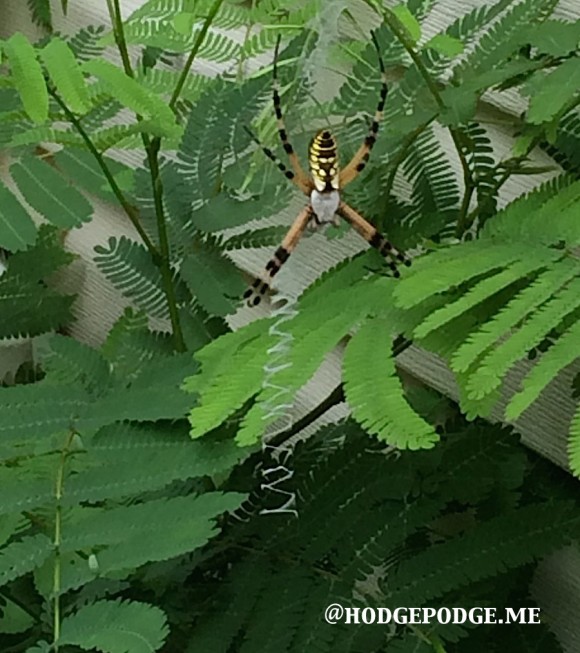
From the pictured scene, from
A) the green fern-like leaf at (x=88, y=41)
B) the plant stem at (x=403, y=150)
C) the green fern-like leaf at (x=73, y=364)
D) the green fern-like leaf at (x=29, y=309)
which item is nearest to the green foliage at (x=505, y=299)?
the plant stem at (x=403, y=150)

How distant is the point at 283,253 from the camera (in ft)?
2.09

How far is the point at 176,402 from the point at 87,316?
1.08 m

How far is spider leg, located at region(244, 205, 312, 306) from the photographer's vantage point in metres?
0.61

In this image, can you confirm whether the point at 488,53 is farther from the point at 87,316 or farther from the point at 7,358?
the point at 7,358

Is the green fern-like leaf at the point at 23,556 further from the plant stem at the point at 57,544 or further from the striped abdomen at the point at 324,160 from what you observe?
the striped abdomen at the point at 324,160

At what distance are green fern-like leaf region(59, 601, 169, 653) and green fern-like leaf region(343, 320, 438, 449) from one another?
18 centimetres

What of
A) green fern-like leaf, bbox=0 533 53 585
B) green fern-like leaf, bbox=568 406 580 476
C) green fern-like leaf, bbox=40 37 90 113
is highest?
green fern-like leaf, bbox=40 37 90 113

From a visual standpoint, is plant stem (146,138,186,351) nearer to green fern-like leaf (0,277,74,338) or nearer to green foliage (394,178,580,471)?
green foliage (394,178,580,471)

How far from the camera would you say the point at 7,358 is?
5.96 feet

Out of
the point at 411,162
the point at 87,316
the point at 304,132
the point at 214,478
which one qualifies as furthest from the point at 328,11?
the point at 87,316

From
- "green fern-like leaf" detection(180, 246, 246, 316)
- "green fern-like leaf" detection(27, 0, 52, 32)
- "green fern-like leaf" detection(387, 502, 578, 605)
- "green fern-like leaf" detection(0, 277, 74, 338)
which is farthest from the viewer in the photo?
"green fern-like leaf" detection(27, 0, 52, 32)

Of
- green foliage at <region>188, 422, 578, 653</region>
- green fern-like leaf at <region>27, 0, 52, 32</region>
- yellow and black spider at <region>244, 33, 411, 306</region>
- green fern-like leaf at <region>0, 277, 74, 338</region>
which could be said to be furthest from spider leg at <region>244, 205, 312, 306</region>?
green fern-like leaf at <region>27, 0, 52, 32</region>

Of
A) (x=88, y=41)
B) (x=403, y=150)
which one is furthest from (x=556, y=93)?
(x=88, y=41)

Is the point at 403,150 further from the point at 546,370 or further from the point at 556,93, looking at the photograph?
the point at 546,370
